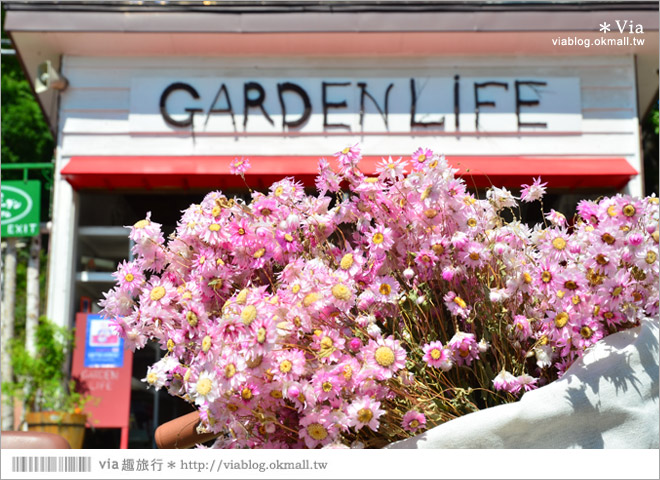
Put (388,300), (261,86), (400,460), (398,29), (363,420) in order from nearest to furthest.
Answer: (400,460) < (363,420) < (388,300) < (398,29) < (261,86)

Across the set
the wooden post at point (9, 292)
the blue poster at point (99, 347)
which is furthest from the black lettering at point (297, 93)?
the wooden post at point (9, 292)

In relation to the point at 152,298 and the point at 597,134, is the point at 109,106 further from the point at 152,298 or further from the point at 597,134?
the point at 152,298

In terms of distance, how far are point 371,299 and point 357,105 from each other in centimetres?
638

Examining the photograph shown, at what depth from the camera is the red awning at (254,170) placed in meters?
6.84

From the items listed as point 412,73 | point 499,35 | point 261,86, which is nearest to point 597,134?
point 499,35

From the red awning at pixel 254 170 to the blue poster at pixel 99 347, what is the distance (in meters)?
1.27

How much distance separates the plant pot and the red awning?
205 cm

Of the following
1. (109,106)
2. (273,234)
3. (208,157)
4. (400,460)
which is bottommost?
(400,460)

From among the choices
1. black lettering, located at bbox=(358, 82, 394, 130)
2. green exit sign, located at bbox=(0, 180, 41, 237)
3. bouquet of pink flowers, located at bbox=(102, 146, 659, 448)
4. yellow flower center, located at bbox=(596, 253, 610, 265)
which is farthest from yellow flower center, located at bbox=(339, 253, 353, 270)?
green exit sign, located at bbox=(0, 180, 41, 237)

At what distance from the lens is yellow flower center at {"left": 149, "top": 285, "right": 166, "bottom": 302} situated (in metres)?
1.18

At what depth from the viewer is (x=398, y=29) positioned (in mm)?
6898

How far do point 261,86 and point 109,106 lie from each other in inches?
56.6

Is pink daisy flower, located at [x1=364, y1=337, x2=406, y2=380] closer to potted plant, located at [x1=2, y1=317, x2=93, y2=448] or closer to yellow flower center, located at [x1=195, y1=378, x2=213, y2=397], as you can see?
yellow flower center, located at [x1=195, y1=378, x2=213, y2=397]

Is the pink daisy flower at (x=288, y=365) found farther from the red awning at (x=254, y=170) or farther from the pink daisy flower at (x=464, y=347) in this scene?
the red awning at (x=254, y=170)
